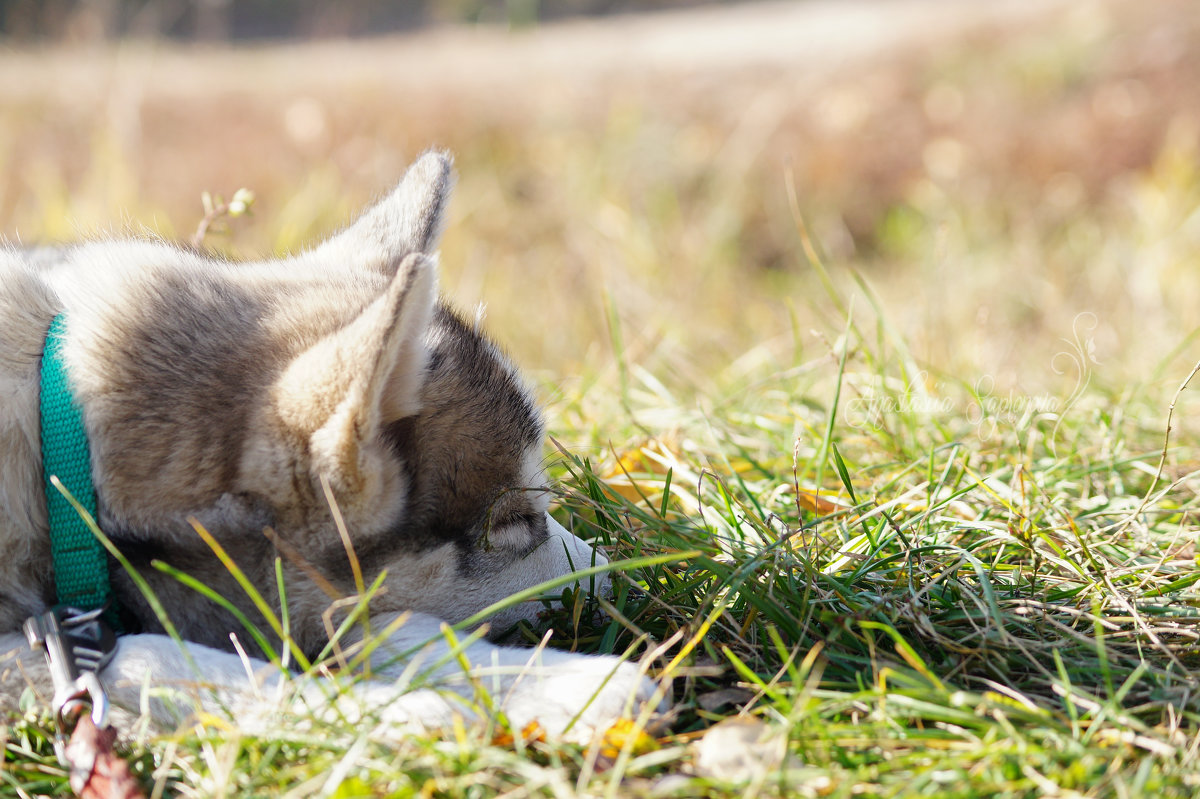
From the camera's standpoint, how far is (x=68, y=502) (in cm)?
156

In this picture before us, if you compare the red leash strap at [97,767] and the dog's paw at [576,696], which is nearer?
the red leash strap at [97,767]

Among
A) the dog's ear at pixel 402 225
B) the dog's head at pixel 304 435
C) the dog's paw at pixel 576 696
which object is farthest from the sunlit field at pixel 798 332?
the dog's ear at pixel 402 225

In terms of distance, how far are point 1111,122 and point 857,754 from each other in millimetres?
8235

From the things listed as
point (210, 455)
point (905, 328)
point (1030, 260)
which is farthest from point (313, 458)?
point (1030, 260)

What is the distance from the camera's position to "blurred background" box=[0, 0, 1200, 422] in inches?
193

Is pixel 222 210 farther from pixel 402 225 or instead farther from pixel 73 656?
pixel 73 656

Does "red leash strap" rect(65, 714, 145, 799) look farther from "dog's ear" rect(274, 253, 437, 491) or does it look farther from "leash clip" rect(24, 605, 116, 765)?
"dog's ear" rect(274, 253, 437, 491)

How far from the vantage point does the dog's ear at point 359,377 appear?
1.39 m

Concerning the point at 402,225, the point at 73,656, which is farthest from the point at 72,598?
the point at 402,225

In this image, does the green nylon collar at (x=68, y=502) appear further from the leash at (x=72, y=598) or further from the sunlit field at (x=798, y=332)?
the sunlit field at (x=798, y=332)

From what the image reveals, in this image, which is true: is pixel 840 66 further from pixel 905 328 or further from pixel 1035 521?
pixel 1035 521

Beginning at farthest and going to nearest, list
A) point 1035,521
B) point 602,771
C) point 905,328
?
point 905,328, point 1035,521, point 602,771

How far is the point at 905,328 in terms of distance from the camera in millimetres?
4395

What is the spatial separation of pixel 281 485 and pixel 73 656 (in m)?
0.42
